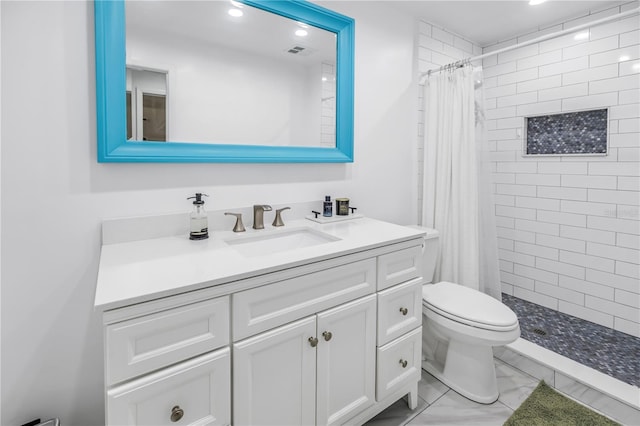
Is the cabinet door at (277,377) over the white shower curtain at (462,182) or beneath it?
beneath

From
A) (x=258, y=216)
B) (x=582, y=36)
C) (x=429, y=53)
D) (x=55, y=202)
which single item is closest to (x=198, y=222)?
(x=258, y=216)

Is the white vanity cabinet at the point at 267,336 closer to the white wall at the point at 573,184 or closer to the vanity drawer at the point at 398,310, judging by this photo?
the vanity drawer at the point at 398,310

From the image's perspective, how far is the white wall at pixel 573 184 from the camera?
224 cm

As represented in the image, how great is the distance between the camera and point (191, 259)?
1119mm

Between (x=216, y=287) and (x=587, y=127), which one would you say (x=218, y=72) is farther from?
(x=587, y=127)

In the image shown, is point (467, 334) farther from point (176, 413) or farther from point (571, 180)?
point (571, 180)

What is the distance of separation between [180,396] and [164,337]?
0.19 meters

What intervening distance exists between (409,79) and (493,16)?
804mm

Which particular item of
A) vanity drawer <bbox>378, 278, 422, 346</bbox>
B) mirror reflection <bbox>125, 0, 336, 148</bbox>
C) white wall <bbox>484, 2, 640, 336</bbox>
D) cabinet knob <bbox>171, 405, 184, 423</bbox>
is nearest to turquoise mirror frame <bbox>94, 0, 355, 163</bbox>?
mirror reflection <bbox>125, 0, 336, 148</bbox>

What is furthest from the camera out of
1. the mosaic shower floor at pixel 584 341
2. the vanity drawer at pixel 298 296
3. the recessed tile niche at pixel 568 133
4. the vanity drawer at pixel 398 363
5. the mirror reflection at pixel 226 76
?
the recessed tile niche at pixel 568 133

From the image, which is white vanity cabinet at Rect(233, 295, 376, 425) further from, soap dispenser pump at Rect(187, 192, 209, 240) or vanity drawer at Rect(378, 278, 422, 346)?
soap dispenser pump at Rect(187, 192, 209, 240)

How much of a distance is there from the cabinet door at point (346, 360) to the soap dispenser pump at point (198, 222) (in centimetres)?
60

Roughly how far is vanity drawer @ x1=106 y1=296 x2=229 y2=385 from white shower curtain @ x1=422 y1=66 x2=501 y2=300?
1.73 m

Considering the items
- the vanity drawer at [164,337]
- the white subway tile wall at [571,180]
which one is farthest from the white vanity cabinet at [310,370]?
the white subway tile wall at [571,180]
